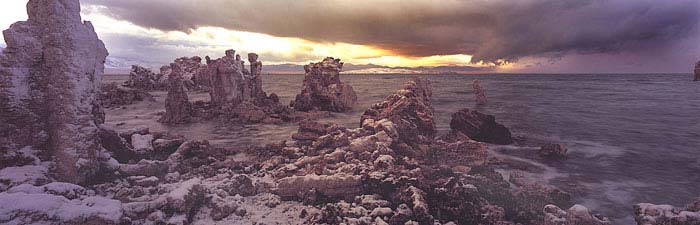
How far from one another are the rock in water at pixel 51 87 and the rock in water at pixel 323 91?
68.3 ft

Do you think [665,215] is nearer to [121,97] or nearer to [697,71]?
[121,97]

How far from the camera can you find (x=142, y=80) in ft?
178

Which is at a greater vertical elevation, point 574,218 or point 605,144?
point 574,218

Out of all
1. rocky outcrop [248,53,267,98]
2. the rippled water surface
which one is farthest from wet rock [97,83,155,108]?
rocky outcrop [248,53,267,98]

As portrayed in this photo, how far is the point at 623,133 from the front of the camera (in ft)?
71.7

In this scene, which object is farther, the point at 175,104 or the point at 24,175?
the point at 175,104

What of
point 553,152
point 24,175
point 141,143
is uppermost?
point 24,175

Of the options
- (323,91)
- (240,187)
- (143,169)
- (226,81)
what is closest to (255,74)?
(226,81)

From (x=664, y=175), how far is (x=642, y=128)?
43.2ft

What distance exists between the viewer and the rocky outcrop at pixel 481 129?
59.2 ft

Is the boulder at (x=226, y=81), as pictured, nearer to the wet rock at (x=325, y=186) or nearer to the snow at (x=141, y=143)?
the snow at (x=141, y=143)

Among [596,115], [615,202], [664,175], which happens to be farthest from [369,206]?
[596,115]

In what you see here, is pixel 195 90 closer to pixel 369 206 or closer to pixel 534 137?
pixel 534 137

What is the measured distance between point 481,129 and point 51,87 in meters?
16.8
